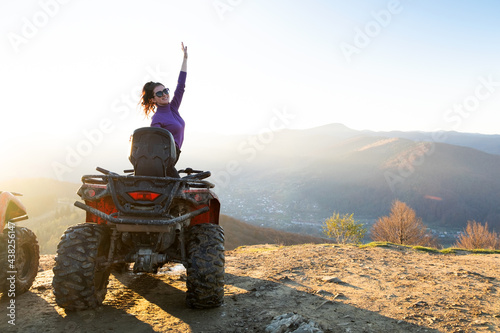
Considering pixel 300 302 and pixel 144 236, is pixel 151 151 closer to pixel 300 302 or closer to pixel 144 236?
pixel 144 236

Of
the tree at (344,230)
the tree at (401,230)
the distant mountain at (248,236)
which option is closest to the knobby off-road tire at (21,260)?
the tree at (344,230)

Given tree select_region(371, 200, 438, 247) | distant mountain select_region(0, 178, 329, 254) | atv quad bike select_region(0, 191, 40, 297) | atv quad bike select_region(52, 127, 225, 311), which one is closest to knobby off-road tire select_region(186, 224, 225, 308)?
atv quad bike select_region(52, 127, 225, 311)

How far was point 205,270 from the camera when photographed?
13.8ft

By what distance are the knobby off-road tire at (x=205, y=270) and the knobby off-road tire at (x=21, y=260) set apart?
116 inches

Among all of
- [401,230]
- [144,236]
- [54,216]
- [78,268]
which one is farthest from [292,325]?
[401,230]

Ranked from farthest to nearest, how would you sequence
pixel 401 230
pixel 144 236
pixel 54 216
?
pixel 401 230, pixel 54 216, pixel 144 236

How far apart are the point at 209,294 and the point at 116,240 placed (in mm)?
1533

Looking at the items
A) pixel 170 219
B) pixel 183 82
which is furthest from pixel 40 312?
pixel 183 82

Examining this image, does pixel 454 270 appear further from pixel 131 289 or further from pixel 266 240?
pixel 266 240

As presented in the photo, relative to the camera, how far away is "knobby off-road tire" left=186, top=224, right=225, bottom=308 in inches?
166

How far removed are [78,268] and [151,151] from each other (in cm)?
177

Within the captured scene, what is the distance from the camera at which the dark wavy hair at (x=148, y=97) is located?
556 cm

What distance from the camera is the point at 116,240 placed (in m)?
4.46

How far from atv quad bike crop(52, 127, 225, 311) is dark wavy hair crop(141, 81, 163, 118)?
4.55ft
